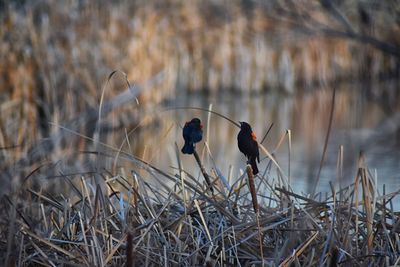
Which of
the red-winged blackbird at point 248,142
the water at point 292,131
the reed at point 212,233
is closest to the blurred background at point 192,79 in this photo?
the water at point 292,131

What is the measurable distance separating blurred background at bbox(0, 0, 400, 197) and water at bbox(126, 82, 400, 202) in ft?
0.07

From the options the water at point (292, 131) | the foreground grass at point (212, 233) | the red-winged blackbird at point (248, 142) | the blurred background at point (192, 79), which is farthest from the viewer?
the water at point (292, 131)

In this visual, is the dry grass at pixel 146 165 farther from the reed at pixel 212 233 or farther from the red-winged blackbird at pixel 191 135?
the red-winged blackbird at pixel 191 135

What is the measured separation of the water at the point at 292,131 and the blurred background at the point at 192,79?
0.8 inches

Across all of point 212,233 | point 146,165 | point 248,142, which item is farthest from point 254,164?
point 146,165

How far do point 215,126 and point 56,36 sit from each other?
222cm

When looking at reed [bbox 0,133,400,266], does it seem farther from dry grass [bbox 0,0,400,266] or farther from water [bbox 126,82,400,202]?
water [bbox 126,82,400,202]

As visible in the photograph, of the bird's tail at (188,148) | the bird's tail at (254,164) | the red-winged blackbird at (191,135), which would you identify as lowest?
the bird's tail at (254,164)

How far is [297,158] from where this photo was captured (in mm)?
6848

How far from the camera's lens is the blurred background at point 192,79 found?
4430 millimetres

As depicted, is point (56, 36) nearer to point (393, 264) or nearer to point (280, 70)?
point (280, 70)

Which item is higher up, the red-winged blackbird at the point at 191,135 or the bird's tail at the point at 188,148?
the red-winged blackbird at the point at 191,135

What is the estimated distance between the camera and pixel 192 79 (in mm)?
10953

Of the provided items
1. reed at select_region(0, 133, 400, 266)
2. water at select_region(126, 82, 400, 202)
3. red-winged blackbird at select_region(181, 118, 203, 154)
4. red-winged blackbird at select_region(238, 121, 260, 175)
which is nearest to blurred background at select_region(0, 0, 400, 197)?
water at select_region(126, 82, 400, 202)
